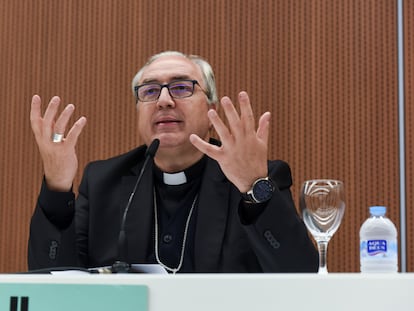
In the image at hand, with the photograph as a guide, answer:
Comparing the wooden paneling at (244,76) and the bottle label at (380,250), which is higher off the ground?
the wooden paneling at (244,76)

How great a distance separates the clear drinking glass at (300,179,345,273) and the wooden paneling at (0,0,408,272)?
1.22 meters

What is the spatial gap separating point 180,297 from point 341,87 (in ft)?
5.92

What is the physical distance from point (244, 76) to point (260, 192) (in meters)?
1.26

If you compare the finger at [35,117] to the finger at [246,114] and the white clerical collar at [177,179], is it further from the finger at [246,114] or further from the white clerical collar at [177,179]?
the white clerical collar at [177,179]

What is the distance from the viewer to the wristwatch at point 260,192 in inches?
51.3

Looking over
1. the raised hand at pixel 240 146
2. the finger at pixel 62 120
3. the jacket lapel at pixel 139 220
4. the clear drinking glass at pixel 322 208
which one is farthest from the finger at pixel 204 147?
the jacket lapel at pixel 139 220

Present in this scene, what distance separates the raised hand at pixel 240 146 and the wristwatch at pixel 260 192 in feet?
0.05

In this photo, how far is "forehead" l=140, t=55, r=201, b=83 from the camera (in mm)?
1898

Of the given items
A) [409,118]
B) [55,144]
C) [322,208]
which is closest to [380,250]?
[322,208]

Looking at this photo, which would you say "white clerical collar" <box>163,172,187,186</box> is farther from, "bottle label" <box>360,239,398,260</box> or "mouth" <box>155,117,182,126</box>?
"bottle label" <box>360,239,398,260</box>

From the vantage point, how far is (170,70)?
1.91 meters

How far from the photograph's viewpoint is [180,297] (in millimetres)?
769

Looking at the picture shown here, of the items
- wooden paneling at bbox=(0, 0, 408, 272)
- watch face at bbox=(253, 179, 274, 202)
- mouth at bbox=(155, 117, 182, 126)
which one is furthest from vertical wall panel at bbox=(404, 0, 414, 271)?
watch face at bbox=(253, 179, 274, 202)

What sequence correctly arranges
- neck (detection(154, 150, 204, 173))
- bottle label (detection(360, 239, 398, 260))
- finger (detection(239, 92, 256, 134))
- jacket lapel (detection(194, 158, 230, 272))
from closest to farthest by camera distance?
bottle label (detection(360, 239, 398, 260)), finger (detection(239, 92, 256, 134)), jacket lapel (detection(194, 158, 230, 272)), neck (detection(154, 150, 204, 173))
